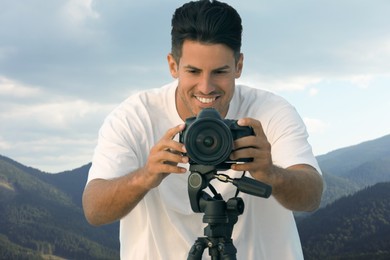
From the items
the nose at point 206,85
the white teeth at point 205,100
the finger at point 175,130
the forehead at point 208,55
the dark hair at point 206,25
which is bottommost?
the finger at point 175,130

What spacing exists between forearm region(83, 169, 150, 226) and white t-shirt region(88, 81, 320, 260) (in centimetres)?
22

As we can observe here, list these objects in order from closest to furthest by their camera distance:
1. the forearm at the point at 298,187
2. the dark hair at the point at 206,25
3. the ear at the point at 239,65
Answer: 1. the forearm at the point at 298,187
2. the dark hair at the point at 206,25
3. the ear at the point at 239,65

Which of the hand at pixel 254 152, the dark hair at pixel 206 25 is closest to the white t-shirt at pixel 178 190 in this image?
the dark hair at pixel 206 25

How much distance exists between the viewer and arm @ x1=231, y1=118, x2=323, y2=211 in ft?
14.5

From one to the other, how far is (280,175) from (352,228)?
142m

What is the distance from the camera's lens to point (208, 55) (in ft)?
16.9

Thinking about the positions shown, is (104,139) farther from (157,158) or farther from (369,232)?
(369,232)

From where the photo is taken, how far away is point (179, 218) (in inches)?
225

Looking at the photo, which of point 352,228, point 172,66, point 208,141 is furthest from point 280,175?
point 352,228

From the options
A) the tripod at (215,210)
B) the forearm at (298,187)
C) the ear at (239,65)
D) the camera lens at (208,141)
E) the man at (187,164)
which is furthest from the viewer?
the ear at (239,65)

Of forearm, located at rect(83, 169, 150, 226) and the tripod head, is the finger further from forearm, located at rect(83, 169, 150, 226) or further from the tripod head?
forearm, located at rect(83, 169, 150, 226)

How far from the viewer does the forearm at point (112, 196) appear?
4.87m

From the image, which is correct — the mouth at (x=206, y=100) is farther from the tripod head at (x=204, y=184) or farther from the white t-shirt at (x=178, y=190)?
the tripod head at (x=204, y=184)

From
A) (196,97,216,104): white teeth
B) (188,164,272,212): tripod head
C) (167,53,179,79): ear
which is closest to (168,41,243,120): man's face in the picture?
(196,97,216,104): white teeth
